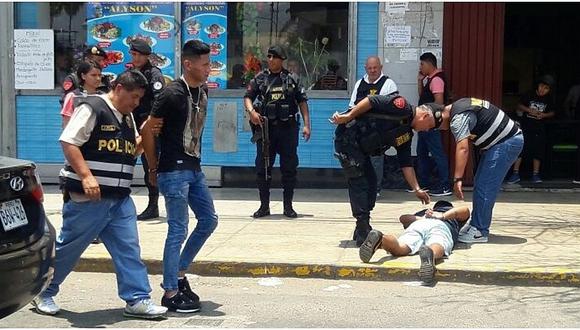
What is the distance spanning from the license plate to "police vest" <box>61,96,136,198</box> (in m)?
0.65

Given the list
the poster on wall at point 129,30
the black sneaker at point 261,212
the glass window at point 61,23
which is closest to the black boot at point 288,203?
the black sneaker at point 261,212

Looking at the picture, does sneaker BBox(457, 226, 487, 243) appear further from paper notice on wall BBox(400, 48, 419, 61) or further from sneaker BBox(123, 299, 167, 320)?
paper notice on wall BBox(400, 48, 419, 61)

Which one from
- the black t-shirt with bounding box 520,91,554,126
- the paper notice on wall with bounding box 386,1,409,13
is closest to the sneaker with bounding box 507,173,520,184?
the black t-shirt with bounding box 520,91,554,126

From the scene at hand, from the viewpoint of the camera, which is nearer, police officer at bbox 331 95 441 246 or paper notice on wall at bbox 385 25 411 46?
police officer at bbox 331 95 441 246

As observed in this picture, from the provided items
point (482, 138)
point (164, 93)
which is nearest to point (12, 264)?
point (164, 93)

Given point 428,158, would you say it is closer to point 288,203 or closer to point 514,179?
point 514,179

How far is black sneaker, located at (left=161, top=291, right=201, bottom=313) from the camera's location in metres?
5.40

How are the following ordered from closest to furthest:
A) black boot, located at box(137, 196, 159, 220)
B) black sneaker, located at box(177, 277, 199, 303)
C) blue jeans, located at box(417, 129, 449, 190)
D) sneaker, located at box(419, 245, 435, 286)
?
black sneaker, located at box(177, 277, 199, 303)
sneaker, located at box(419, 245, 435, 286)
black boot, located at box(137, 196, 159, 220)
blue jeans, located at box(417, 129, 449, 190)

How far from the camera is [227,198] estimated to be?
395 inches

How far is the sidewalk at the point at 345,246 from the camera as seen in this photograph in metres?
6.41

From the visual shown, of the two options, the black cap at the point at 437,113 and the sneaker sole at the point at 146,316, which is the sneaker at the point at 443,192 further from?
the sneaker sole at the point at 146,316

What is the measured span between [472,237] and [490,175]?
63cm

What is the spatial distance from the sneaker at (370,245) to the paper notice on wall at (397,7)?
464 centimetres

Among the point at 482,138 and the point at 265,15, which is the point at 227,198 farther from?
the point at 482,138
